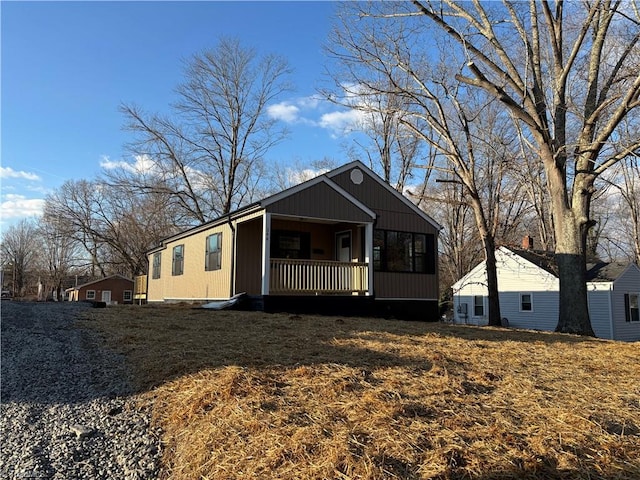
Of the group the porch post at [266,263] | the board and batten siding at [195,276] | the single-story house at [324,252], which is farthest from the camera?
the board and batten siding at [195,276]

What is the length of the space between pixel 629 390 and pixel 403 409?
2.52 meters

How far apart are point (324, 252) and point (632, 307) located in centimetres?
1588

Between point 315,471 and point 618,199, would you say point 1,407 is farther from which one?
point 618,199

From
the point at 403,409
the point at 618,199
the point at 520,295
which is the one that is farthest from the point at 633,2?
the point at 618,199

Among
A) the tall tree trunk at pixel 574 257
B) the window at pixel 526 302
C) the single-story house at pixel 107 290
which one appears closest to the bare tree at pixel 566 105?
the tall tree trunk at pixel 574 257

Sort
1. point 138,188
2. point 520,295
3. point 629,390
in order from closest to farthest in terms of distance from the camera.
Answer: point 629,390, point 520,295, point 138,188

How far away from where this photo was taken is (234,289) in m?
13.0

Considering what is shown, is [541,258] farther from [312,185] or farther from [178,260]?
[178,260]

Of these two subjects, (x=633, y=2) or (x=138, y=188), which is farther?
(x=138, y=188)

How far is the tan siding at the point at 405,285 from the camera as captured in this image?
1452 cm

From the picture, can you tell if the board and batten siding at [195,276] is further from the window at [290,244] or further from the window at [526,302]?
the window at [526,302]

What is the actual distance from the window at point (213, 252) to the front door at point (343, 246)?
370 cm

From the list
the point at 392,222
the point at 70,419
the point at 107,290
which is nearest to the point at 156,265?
the point at 392,222

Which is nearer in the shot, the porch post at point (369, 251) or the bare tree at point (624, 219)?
the porch post at point (369, 251)
